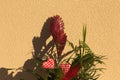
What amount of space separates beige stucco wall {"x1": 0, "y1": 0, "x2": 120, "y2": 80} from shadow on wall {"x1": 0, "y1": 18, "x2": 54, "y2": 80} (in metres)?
0.02

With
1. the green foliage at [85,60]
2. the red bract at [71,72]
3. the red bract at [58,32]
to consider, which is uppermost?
the red bract at [58,32]

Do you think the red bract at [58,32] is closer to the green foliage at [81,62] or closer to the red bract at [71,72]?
the green foliage at [81,62]

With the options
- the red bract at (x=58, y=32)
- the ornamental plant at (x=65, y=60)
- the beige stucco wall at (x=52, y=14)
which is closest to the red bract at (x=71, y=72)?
the ornamental plant at (x=65, y=60)

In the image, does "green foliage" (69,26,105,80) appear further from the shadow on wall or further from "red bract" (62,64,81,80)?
the shadow on wall

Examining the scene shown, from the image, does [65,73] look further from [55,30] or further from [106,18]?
[106,18]

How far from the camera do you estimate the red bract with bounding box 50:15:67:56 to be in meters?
1.81

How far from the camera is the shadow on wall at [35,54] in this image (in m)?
1.93

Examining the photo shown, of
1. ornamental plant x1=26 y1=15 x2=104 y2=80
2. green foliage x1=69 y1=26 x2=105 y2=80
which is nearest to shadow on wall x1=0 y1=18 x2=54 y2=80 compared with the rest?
ornamental plant x1=26 y1=15 x2=104 y2=80

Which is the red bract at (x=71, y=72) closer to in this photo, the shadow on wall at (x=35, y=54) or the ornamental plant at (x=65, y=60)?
the ornamental plant at (x=65, y=60)

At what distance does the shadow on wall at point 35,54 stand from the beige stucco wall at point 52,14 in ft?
0.08

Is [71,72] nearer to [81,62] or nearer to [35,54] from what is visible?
[81,62]

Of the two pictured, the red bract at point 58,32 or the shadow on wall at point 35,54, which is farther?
the shadow on wall at point 35,54

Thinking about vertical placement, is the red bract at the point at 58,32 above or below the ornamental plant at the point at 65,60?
above

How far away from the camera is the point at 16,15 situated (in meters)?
1.90
